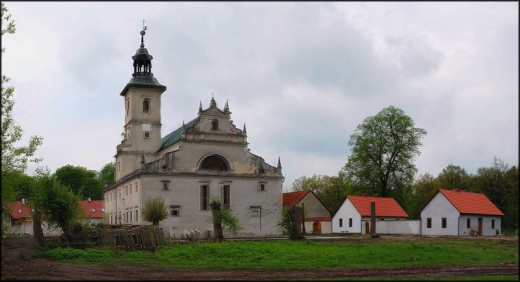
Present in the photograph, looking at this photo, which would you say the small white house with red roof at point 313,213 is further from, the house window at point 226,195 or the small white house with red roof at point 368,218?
the house window at point 226,195

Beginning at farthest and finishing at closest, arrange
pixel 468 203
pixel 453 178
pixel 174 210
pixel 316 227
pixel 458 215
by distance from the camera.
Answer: pixel 453 178
pixel 316 227
pixel 468 203
pixel 174 210
pixel 458 215

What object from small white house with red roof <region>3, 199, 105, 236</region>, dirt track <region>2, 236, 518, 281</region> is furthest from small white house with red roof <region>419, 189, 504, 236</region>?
small white house with red roof <region>3, 199, 105, 236</region>

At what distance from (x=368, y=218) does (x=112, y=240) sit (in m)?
34.8

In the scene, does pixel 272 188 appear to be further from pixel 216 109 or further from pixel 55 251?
pixel 55 251

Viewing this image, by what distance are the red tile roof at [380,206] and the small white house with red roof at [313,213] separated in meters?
6.15

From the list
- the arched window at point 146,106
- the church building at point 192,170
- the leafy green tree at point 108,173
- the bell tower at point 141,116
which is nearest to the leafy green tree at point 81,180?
the leafy green tree at point 108,173

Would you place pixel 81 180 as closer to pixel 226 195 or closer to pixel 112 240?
pixel 226 195

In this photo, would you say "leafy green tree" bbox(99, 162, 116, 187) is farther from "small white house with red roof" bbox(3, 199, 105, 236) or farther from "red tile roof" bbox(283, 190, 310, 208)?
"red tile roof" bbox(283, 190, 310, 208)

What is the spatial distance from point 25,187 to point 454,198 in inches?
1457

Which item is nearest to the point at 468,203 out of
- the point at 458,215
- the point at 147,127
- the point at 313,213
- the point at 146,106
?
the point at 458,215

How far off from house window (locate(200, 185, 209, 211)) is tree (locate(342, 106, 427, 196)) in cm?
2320

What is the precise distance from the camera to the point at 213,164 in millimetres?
53438

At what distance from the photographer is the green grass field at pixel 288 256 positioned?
23.9 meters

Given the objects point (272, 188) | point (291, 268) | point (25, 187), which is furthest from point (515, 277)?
point (272, 188)
